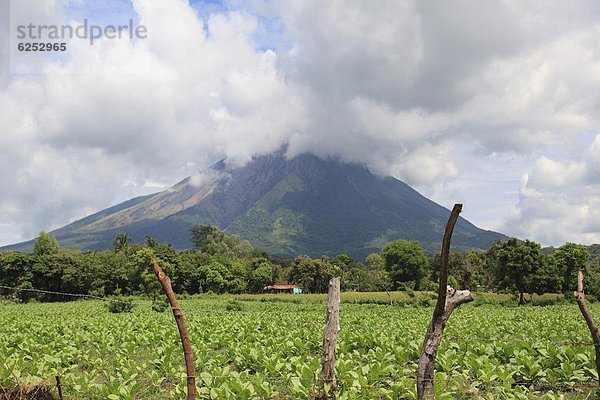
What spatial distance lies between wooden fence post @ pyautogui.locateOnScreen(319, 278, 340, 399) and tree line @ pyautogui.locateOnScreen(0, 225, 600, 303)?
41.6 metres

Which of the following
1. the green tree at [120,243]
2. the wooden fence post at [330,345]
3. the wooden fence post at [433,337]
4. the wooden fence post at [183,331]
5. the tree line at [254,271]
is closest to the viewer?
the wooden fence post at [183,331]

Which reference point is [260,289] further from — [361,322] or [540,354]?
[540,354]

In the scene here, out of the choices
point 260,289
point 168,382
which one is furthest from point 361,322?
point 260,289

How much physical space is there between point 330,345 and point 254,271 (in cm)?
7234

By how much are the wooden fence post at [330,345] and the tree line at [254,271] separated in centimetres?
4157

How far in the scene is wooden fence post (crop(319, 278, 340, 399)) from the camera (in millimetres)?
6328

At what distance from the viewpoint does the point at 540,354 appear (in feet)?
32.4

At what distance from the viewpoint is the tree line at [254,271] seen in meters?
46.0

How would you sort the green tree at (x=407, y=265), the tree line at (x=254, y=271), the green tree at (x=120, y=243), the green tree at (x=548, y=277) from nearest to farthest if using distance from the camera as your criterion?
the green tree at (x=548, y=277), the tree line at (x=254, y=271), the green tree at (x=407, y=265), the green tree at (x=120, y=243)

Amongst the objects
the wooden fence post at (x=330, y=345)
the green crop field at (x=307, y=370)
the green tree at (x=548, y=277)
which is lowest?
the green tree at (x=548, y=277)

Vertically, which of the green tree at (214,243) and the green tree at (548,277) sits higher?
the green tree at (214,243)

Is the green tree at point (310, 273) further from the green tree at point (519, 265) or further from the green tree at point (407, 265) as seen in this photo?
the green tree at point (519, 265)

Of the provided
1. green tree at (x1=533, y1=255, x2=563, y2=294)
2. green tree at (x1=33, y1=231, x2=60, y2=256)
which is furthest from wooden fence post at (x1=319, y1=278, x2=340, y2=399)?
green tree at (x1=33, y1=231, x2=60, y2=256)

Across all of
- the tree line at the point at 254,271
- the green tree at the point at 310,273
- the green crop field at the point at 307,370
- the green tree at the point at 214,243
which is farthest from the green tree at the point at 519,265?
the green tree at the point at 214,243
